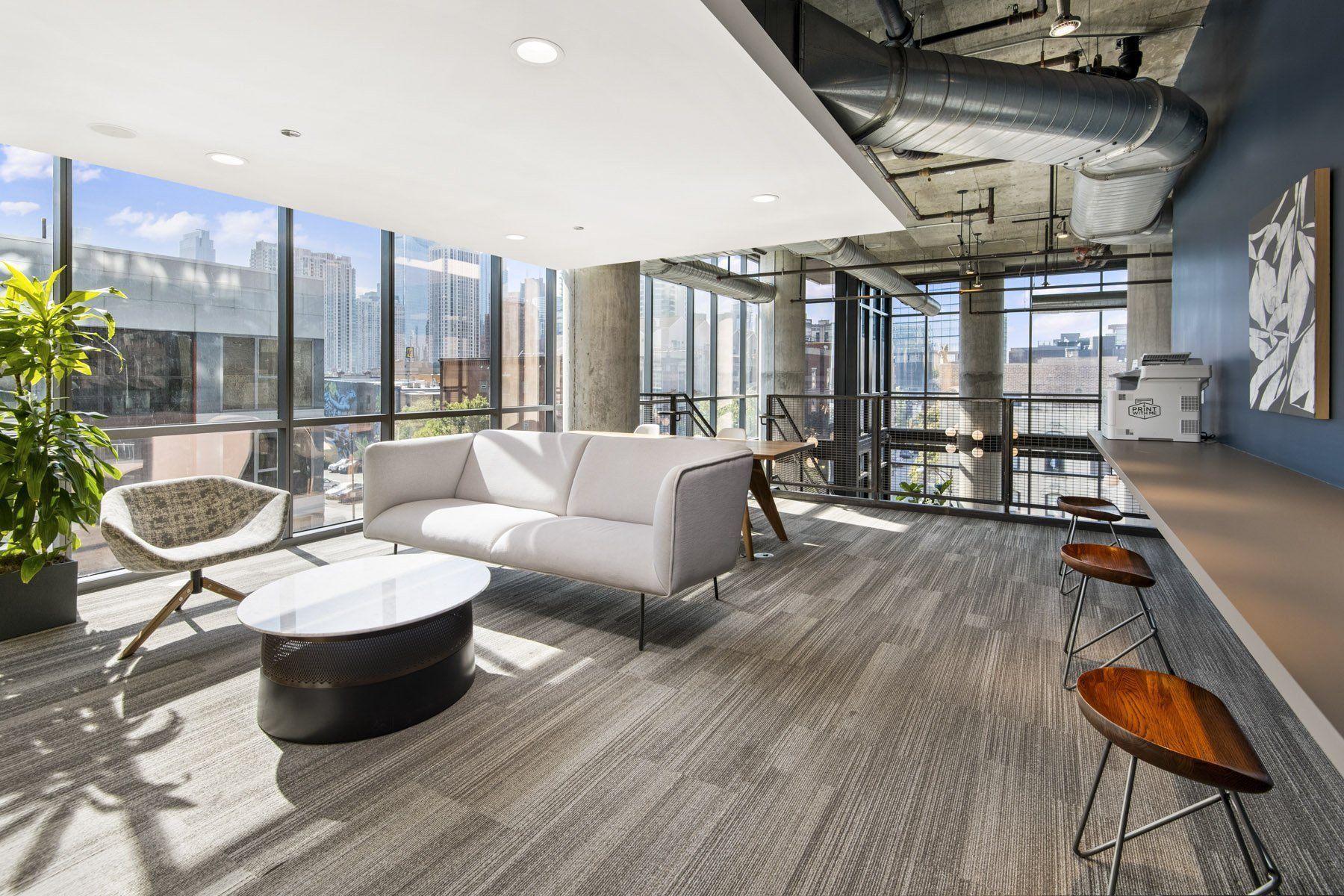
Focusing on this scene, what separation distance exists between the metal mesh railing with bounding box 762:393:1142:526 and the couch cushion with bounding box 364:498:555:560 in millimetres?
4753

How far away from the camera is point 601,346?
20.4ft

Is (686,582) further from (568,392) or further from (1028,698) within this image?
(568,392)

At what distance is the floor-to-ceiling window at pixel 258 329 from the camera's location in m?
3.75

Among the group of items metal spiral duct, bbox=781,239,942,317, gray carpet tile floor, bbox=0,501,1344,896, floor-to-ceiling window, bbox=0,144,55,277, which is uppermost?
metal spiral duct, bbox=781,239,942,317

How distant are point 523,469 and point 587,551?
4.13 ft

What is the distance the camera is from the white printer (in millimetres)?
3705

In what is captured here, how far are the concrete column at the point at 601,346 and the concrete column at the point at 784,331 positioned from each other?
4598mm

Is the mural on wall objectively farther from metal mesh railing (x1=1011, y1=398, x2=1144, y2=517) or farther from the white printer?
metal mesh railing (x1=1011, y1=398, x2=1144, y2=517)

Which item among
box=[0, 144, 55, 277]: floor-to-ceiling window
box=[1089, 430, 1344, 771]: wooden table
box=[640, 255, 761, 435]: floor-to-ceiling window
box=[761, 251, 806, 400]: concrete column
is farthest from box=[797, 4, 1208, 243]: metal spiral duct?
box=[761, 251, 806, 400]: concrete column

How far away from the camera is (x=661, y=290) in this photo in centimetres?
918

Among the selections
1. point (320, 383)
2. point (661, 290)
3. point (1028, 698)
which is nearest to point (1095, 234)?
point (1028, 698)

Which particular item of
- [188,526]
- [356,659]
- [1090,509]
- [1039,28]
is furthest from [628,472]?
[1039,28]

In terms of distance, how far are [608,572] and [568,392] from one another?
3638 mm

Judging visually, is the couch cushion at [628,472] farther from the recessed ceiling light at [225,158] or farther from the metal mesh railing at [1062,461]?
the metal mesh railing at [1062,461]
